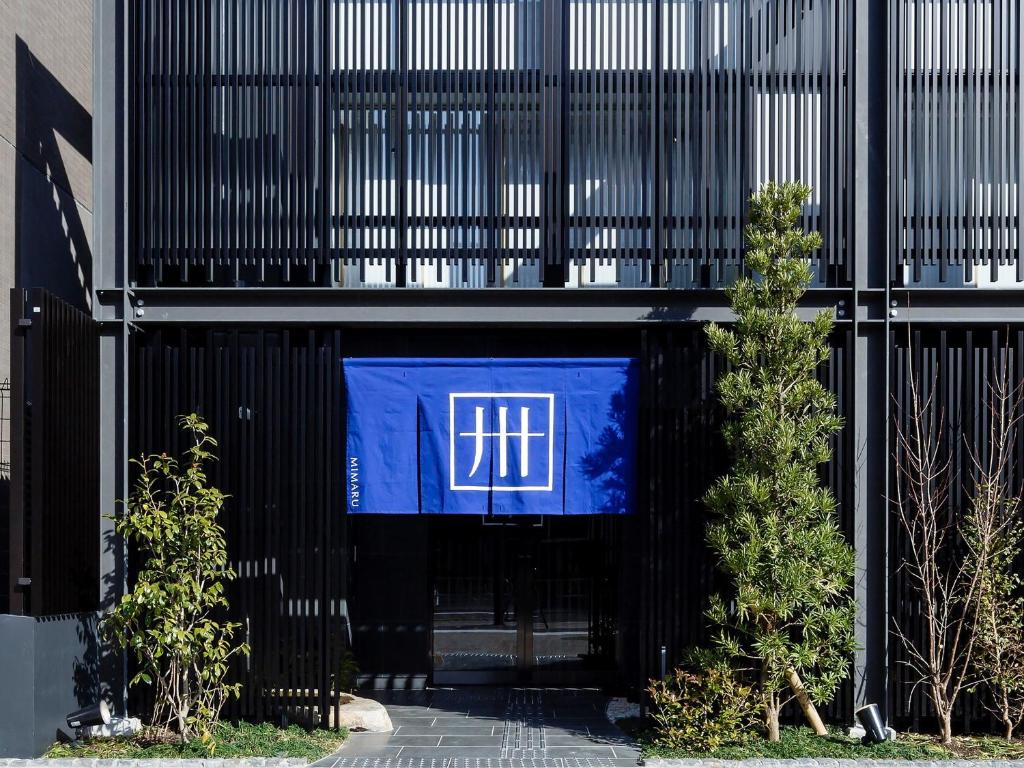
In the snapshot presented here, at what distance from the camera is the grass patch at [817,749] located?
27.6ft

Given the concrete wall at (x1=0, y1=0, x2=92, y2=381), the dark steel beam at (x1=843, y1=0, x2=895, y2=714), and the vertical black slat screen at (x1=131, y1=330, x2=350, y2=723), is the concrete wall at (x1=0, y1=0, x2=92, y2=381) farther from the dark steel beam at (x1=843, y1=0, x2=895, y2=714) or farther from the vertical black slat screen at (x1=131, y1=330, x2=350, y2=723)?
the dark steel beam at (x1=843, y1=0, x2=895, y2=714)

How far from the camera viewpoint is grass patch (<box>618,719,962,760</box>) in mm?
8414

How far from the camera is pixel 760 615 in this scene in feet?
28.3

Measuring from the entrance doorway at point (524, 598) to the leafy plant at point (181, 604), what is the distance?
134 inches

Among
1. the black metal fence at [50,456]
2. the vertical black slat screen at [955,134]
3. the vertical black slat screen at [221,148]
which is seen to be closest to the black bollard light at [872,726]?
the vertical black slat screen at [955,134]

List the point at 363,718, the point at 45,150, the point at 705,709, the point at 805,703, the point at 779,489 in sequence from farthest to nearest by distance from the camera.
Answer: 1. the point at 45,150
2. the point at 363,718
3. the point at 805,703
4. the point at 705,709
5. the point at 779,489

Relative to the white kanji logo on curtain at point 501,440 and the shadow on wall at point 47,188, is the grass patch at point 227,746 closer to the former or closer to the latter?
the white kanji logo on curtain at point 501,440

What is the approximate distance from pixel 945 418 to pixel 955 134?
2714 millimetres

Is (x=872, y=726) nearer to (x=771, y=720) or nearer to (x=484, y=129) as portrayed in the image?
(x=771, y=720)

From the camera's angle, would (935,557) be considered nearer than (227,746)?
No

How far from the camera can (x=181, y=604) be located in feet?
28.2

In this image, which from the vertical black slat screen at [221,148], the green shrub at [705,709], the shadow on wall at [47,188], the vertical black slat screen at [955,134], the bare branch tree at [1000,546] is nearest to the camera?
the green shrub at [705,709]

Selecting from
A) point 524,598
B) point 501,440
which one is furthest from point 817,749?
point 524,598

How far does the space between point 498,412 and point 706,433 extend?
1.97 m
